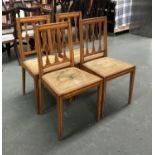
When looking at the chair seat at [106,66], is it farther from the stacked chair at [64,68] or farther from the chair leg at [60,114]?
the chair leg at [60,114]

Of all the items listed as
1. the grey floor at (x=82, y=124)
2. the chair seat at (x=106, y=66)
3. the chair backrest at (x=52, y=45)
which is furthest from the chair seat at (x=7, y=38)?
the chair seat at (x=106, y=66)

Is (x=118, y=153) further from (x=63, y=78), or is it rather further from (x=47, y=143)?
(x=63, y=78)

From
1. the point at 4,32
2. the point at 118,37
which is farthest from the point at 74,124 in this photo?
the point at 118,37

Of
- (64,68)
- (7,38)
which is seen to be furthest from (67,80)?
(7,38)

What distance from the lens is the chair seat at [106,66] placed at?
202 centimetres

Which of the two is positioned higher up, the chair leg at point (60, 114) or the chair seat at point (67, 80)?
the chair seat at point (67, 80)

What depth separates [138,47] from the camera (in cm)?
419

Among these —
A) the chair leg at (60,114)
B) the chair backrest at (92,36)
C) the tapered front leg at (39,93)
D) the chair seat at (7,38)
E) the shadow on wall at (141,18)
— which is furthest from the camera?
the shadow on wall at (141,18)

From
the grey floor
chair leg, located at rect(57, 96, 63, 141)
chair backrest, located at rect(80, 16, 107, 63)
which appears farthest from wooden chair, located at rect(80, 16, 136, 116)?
chair leg, located at rect(57, 96, 63, 141)

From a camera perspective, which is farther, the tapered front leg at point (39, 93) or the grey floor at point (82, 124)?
the tapered front leg at point (39, 93)

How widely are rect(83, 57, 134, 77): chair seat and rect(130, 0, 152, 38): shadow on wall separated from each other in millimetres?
3136

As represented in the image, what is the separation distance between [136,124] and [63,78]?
871mm

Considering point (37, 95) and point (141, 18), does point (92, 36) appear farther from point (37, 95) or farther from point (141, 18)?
point (141, 18)

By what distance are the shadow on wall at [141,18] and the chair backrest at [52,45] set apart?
3446 millimetres
